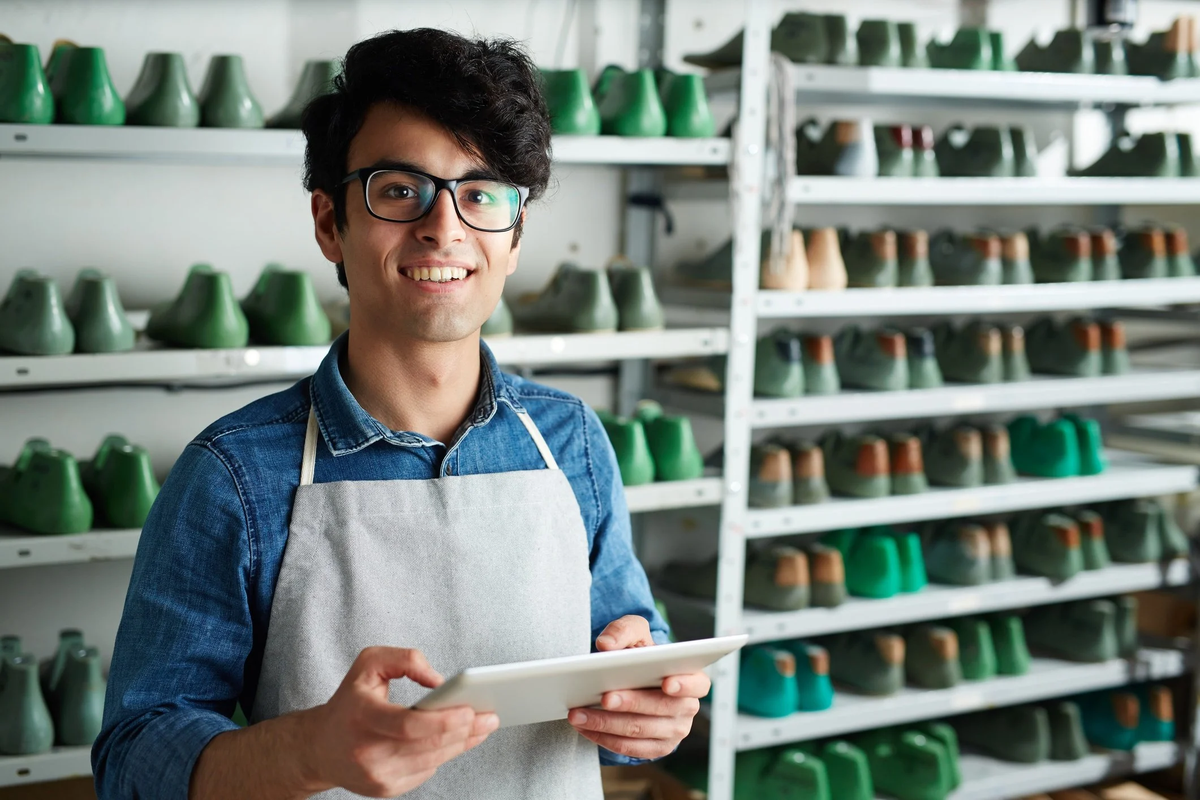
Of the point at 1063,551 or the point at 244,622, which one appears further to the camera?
the point at 1063,551

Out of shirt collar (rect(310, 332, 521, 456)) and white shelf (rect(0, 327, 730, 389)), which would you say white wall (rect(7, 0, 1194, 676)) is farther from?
shirt collar (rect(310, 332, 521, 456))

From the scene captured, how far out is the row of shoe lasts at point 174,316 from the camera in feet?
5.98

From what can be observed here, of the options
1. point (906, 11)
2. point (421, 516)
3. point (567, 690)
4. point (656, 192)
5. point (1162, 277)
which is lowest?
point (567, 690)

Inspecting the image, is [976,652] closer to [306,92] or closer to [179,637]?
[306,92]

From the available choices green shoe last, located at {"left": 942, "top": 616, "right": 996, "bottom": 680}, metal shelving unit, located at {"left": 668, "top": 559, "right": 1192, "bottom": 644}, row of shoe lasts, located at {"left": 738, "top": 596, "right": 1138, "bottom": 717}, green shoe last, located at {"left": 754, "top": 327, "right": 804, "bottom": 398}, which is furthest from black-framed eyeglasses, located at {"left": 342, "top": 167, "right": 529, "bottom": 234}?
green shoe last, located at {"left": 942, "top": 616, "right": 996, "bottom": 680}

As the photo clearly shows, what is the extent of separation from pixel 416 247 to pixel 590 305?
1056mm

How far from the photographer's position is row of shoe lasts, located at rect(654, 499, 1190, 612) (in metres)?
2.52

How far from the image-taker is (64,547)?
188 cm

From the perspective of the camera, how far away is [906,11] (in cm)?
292

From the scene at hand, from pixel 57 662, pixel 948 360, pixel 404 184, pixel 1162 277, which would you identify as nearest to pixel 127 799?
pixel 404 184

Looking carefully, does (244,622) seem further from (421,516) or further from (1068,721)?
(1068,721)

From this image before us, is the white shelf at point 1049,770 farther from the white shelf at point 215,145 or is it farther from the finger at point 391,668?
the finger at point 391,668

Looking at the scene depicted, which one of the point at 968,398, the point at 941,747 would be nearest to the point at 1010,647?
the point at 941,747

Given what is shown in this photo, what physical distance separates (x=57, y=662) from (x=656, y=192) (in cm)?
149
